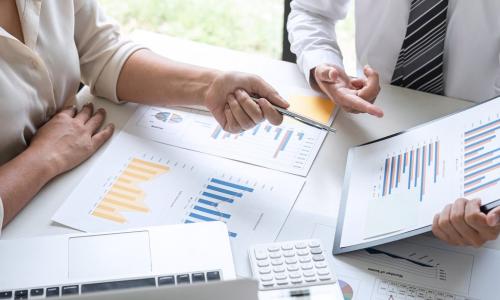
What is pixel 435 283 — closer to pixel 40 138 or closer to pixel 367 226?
pixel 367 226

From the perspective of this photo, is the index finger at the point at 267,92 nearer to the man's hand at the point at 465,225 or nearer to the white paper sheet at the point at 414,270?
the white paper sheet at the point at 414,270

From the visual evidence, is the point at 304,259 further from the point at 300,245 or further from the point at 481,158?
the point at 481,158

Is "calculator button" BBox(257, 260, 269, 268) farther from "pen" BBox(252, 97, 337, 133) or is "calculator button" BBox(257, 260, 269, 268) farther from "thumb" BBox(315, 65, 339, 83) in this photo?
→ "thumb" BBox(315, 65, 339, 83)

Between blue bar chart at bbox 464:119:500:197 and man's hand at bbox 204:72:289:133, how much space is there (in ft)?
Answer: 1.05

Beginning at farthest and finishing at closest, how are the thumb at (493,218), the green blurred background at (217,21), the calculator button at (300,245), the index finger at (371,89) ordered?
the green blurred background at (217,21) → the index finger at (371,89) → the calculator button at (300,245) → the thumb at (493,218)

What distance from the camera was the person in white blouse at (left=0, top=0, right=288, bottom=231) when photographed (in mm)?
1149

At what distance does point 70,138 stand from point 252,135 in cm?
32

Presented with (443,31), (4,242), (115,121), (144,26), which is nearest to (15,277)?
(4,242)

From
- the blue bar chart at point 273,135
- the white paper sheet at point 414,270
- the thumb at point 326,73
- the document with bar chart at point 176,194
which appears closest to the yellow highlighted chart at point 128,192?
the document with bar chart at point 176,194

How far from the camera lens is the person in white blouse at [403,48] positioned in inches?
51.6

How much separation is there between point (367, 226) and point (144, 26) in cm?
208

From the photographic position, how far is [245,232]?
3.50ft

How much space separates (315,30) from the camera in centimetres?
144

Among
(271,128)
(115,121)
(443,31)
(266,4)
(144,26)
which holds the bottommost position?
(115,121)
